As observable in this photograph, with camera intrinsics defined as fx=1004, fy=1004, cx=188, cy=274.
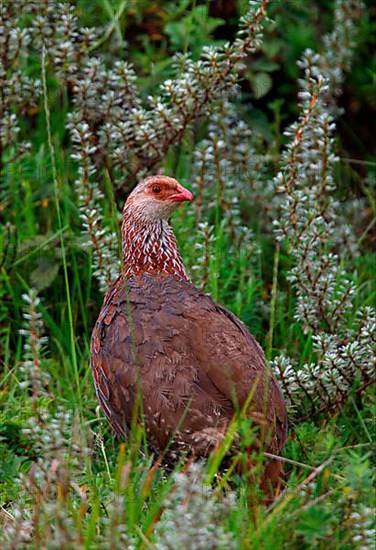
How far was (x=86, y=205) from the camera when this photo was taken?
16.4ft

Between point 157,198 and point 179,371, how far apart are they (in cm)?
108

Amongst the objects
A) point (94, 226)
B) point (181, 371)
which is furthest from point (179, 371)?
point (94, 226)

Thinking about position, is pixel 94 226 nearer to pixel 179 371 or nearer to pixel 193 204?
pixel 193 204

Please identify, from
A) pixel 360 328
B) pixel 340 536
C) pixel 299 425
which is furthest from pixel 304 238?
pixel 340 536

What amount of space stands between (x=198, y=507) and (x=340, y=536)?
0.52 meters

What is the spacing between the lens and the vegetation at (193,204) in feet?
14.2

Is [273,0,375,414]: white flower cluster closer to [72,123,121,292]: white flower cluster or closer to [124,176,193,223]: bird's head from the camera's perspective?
[124,176,193,223]: bird's head

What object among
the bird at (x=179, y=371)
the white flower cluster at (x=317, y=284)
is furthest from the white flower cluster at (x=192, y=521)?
the white flower cluster at (x=317, y=284)

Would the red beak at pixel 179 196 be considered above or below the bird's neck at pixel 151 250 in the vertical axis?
above

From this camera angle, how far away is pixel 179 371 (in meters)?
3.75

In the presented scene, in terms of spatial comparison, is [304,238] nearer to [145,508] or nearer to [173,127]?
[173,127]

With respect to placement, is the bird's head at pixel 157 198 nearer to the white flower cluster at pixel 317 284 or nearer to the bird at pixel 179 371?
the bird at pixel 179 371

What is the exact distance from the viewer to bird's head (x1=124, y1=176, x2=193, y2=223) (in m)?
4.54

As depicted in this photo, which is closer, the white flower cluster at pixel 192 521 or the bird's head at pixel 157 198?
the white flower cluster at pixel 192 521
